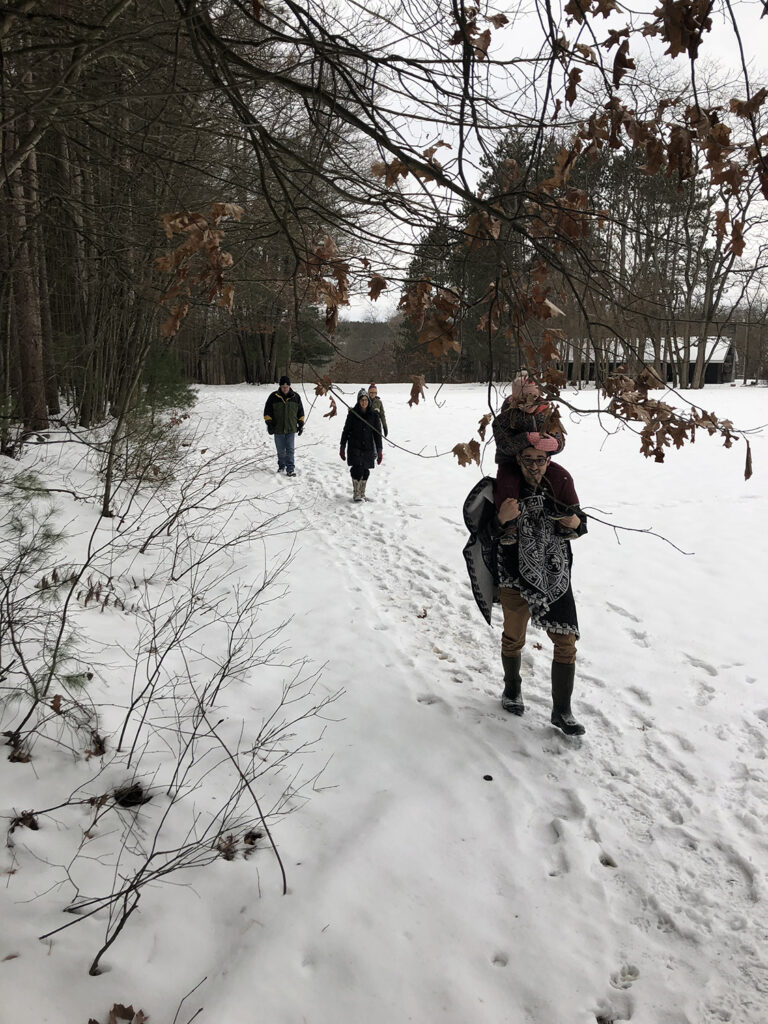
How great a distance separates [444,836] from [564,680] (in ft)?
3.89

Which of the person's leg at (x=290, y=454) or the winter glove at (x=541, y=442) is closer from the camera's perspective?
the winter glove at (x=541, y=442)

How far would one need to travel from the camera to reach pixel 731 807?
307cm

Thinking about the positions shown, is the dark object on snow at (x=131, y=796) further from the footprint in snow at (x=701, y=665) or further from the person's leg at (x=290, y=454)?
the person's leg at (x=290, y=454)

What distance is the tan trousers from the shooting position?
140 inches

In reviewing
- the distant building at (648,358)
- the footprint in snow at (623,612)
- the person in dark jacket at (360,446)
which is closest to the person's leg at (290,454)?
the person in dark jacket at (360,446)

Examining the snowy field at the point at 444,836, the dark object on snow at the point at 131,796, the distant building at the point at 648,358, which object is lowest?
the snowy field at the point at 444,836

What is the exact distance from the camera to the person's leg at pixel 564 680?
3.55 m

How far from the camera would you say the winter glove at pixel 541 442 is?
11.2ft

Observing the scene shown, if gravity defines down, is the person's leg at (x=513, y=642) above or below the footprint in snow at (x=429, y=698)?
above

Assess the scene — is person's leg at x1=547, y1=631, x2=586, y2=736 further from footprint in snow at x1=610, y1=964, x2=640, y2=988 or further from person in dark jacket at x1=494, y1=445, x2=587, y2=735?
footprint in snow at x1=610, y1=964, x2=640, y2=988

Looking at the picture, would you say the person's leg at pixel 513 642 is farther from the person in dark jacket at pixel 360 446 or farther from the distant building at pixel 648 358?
the person in dark jacket at pixel 360 446

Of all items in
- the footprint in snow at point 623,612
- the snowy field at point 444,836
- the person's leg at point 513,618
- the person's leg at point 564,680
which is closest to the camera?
the snowy field at point 444,836

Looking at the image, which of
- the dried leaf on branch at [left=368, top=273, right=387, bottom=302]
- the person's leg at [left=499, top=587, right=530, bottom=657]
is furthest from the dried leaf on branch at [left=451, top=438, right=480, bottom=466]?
the person's leg at [left=499, top=587, right=530, bottom=657]

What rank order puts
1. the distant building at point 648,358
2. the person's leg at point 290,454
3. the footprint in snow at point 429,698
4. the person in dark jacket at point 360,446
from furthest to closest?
the person's leg at point 290,454
the person in dark jacket at point 360,446
the footprint in snow at point 429,698
the distant building at point 648,358
